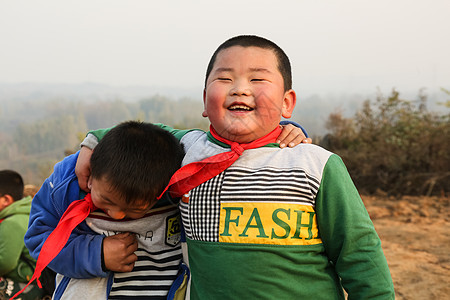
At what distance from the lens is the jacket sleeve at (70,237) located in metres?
1.84

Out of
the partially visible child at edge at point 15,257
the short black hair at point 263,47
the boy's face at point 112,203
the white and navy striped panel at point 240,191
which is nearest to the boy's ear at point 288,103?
the short black hair at point 263,47

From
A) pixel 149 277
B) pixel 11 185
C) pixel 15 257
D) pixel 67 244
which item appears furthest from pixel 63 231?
pixel 11 185

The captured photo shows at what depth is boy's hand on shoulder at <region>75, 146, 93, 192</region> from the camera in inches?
73.8

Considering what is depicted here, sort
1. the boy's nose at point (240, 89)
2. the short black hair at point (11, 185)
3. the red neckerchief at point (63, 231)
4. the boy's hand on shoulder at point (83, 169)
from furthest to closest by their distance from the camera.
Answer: the short black hair at point (11, 185) → the boy's hand on shoulder at point (83, 169) → the red neckerchief at point (63, 231) → the boy's nose at point (240, 89)

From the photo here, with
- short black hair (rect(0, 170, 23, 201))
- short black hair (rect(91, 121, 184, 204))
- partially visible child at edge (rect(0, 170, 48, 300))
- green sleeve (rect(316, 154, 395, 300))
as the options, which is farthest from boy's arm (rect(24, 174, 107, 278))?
short black hair (rect(0, 170, 23, 201))

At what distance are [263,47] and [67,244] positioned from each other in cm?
116

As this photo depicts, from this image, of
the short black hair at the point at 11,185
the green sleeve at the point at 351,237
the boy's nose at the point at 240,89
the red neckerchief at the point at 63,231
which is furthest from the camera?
the short black hair at the point at 11,185

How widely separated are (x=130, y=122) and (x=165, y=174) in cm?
29

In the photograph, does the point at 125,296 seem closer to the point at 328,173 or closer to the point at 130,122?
the point at 130,122

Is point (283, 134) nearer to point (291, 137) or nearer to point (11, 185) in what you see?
point (291, 137)

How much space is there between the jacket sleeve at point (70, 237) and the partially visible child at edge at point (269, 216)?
1.47ft

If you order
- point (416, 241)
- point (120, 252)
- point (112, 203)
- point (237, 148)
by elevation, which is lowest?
point (416, 241)

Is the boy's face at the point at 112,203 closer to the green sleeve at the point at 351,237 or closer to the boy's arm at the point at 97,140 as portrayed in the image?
the boy's arm at the point at 97,140

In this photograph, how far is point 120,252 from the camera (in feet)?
6.01
